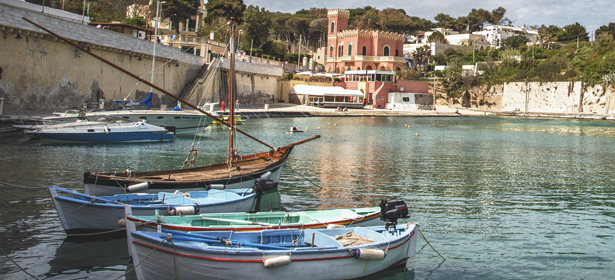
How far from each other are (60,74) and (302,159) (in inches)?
821

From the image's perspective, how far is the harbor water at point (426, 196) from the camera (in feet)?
34.6

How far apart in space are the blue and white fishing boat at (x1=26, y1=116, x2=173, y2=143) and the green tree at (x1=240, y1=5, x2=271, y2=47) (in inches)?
1959

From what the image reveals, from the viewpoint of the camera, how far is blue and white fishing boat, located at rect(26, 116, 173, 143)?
27.3 m

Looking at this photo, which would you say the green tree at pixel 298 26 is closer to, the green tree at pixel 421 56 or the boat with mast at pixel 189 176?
the green tree at pixel 421 56

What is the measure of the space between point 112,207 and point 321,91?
62.9m

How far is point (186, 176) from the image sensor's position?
15.2 meters

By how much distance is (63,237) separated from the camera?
11406 mm

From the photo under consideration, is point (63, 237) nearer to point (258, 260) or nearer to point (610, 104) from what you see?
point (258, 260)

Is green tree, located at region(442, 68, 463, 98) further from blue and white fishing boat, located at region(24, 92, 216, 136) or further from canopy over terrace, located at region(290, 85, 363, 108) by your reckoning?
blue and white fishing boat, located at region(24, 92, 216, 136)

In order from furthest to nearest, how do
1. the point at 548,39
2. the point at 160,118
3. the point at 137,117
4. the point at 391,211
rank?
the point at 548,39
the point at 160,118
the point at 137,117
the point at 391,211

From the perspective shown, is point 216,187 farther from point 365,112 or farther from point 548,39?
point 548,39

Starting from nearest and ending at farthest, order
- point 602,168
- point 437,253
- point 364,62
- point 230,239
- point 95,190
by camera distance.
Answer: point 230,239, point 437,253, point 95,190, point 602,168, point 364,62

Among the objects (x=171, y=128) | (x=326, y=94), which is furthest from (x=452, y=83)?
(x=171, y=128)

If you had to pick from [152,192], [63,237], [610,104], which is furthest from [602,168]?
[610,104]
